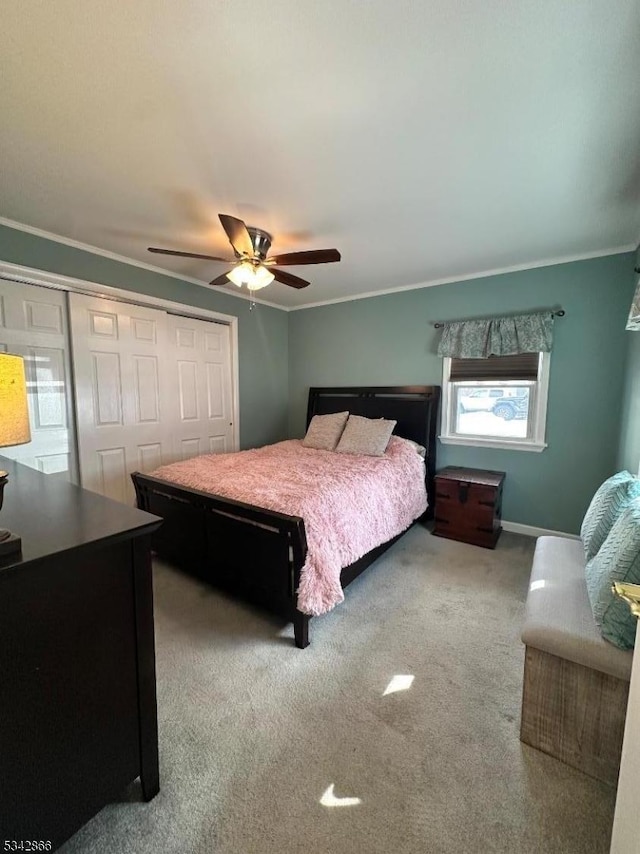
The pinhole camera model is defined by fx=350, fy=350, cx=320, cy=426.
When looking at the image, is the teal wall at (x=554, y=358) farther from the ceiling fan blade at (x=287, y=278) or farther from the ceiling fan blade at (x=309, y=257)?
the ceiling fan blade at (x=309, y=257)

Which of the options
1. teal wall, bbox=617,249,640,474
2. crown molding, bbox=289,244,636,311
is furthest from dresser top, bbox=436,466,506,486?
crown molding, bbox=289,244,636,311

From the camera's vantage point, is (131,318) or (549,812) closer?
(549,812)

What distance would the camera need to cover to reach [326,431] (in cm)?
386

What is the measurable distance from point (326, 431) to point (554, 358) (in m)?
2.25

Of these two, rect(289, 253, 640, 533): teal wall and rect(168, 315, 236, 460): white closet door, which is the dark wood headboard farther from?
rect(168, 315, 236, 460): white closet door

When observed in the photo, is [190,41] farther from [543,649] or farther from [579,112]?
Result: [543,649]

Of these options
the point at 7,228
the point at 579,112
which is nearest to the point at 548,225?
the point at 579,112

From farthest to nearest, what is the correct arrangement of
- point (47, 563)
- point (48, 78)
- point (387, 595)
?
point (387, 595) < point (48, 78) < point (47, 563)

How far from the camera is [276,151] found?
67.7 inches

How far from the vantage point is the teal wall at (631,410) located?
233cm

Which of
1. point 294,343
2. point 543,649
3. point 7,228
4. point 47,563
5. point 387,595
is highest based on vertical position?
point 7,228

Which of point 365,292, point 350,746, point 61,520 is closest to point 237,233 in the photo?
point 61,520

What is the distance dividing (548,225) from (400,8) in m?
1.92

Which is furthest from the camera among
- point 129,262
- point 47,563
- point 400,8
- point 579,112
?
point 129,262
